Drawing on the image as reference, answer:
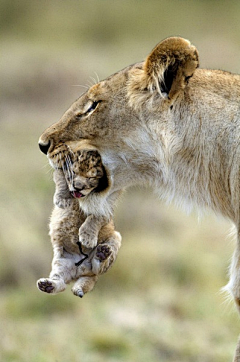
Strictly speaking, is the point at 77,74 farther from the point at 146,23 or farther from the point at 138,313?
the point at 138,313

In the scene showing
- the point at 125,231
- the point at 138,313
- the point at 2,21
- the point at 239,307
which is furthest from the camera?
the point at 2,21

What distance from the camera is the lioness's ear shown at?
366cm

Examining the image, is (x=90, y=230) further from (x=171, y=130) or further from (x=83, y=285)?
(x=171, y=130)


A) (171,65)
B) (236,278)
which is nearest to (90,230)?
(236,278)

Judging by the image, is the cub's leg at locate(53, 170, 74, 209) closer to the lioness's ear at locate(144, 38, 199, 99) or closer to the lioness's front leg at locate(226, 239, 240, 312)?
the lioness's ear at locate(144, 38, 199, 99)

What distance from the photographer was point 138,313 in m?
7.18

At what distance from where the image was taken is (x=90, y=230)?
3.83 m

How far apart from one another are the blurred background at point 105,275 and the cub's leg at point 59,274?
0.61 metres

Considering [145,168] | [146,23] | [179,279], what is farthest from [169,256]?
[146,23]

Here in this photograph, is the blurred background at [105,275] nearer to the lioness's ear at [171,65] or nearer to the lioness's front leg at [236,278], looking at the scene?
the lioness's front leg at [236,278]

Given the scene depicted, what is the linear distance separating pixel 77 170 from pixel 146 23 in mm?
19659

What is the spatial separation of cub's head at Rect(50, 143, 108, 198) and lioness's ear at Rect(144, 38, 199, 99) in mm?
395

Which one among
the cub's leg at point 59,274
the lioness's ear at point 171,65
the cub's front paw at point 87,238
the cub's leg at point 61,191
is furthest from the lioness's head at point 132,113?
the cub's leg at point 59,274

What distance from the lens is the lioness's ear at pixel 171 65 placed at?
366cm
